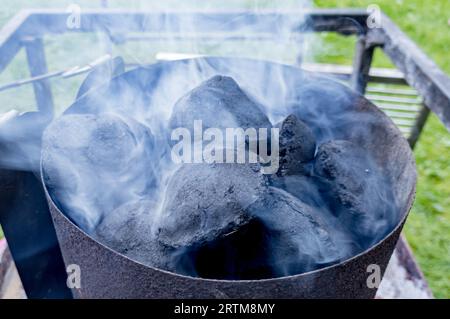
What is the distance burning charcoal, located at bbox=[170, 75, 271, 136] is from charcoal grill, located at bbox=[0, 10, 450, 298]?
15.0 inches

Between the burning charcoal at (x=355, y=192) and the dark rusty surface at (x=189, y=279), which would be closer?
the dark rusty surface at (x=189, y=279)

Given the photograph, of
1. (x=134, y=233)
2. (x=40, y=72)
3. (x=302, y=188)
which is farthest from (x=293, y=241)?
(x=40, y=72)

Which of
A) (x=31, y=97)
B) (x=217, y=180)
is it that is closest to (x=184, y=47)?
(x=31, y=97)

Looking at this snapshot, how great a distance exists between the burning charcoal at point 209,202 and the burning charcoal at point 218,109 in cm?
29

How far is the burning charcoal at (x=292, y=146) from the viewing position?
1376 mm

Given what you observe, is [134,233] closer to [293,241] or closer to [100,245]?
[100,245]

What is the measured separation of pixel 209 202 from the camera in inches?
41.2

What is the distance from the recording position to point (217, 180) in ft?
3.53

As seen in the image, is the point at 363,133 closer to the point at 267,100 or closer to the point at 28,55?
the point at 267,100

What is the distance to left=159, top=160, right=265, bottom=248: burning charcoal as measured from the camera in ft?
3.38

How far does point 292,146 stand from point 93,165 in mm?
608

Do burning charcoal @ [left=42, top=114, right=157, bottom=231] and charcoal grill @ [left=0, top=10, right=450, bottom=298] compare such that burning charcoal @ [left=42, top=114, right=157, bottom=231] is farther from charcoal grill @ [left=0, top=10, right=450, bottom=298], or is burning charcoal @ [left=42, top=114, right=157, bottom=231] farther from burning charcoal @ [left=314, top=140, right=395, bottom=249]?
burning charcoal @ [left=314, top=140, right=395, bottom=249]

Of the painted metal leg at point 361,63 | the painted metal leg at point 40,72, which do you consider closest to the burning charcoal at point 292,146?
the painted metal leg at point 361,63

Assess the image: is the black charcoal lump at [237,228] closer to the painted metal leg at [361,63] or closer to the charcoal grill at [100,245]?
the charcoal grill at [100,245]
